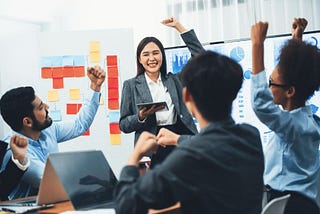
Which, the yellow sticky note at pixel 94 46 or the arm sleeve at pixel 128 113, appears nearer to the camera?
the arm sleeve at pixel 128 113

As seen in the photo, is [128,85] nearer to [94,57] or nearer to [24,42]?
[94,57]

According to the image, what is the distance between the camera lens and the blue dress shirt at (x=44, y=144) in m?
1.91

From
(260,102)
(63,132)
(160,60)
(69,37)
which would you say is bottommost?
(63,132)

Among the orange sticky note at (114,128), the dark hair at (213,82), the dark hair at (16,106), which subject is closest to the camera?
the dark hair at (213,82)

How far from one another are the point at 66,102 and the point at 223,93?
2849mm

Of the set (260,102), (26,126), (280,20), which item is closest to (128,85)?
(26,126)

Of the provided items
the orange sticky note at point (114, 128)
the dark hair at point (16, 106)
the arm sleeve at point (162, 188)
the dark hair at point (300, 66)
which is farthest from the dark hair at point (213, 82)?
the orange sticky note at point (114, 128)

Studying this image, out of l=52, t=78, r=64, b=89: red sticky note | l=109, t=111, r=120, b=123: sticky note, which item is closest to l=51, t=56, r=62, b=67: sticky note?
l=52, t=78, r=64, b=89: red sticky note

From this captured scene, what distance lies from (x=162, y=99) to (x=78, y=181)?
1.32 metres

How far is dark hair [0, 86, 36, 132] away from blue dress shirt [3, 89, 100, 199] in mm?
114

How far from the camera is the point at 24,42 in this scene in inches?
158

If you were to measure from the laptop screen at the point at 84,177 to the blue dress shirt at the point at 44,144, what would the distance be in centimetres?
53

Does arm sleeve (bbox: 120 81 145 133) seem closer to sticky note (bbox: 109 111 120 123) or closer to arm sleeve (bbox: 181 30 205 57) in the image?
arm sleeve (bbox: 181 30 205 57)

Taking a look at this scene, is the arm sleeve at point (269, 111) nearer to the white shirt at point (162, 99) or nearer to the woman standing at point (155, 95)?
the woman standing at point (155, 95)
